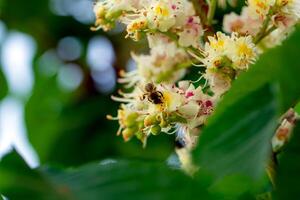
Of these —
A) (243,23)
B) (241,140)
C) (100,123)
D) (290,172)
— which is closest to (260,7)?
(243,23)

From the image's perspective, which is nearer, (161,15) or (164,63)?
(161,15)

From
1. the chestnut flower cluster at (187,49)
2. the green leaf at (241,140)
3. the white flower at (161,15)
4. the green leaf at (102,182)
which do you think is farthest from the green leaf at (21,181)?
the white flower at (161,15)

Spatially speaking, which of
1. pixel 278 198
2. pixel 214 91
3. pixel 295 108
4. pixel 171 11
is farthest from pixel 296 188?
pixel 171 11

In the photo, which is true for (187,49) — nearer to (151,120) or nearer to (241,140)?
(151,120)

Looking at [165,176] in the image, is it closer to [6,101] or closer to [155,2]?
[155,2]

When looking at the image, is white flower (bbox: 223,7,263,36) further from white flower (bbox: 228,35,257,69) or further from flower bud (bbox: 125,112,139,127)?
flower bud (bbox: 125,112,139,127)
